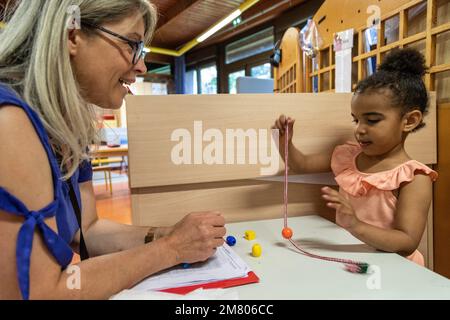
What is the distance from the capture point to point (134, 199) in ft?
2.88

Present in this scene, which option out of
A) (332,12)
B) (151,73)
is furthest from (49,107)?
(151,73)

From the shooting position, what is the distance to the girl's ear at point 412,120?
83 cm

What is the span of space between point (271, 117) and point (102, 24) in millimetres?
535

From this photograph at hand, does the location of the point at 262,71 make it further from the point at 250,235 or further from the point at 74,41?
the point at 74,41

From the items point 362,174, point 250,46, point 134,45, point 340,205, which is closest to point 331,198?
point 340,205

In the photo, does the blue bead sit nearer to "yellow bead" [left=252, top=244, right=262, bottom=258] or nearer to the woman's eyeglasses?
"yellow bead" [left=252, top=244, right=262, bottom=258]

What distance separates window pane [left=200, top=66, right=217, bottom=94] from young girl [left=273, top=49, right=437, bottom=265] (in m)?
6.49

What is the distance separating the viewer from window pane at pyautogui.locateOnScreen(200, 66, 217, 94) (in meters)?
7.20

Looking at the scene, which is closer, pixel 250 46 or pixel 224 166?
pixel 224 166

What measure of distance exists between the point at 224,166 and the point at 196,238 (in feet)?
1.12

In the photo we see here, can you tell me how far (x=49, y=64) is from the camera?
20.6 inches

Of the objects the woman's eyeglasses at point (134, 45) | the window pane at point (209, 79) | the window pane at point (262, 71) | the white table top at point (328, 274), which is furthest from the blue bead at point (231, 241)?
the window pane at point (209, 79)

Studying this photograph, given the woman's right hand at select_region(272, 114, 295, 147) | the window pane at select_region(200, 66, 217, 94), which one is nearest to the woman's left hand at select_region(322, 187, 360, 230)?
the woman's right hand at select_region(272, 114, 295, 147)
